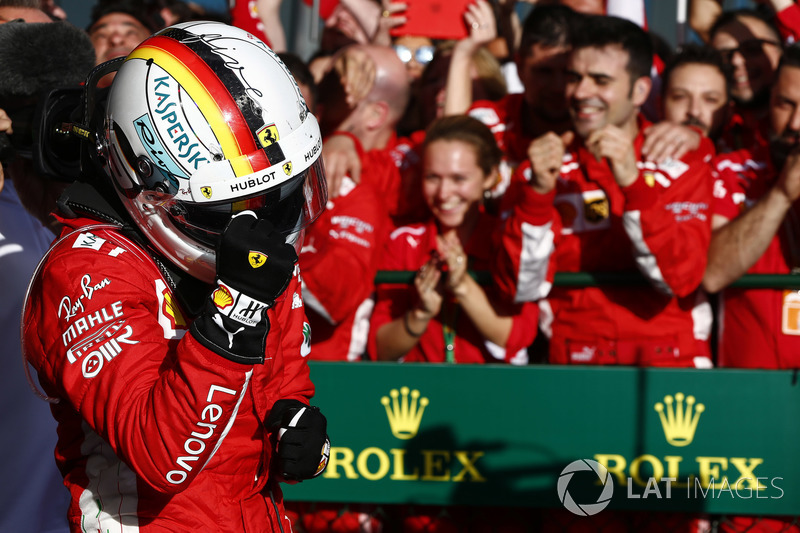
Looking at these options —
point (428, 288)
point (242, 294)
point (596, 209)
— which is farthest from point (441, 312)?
point (242, 294)

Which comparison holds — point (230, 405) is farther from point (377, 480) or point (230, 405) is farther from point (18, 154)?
point (377, 480)

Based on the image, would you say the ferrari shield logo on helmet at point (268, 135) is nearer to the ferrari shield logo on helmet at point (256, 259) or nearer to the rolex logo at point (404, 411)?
the ferrari shield logo on helmet at point (256, 259)

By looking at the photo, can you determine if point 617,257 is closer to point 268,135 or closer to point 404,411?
point 404,411

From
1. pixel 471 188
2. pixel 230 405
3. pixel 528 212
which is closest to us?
pixel 230 405

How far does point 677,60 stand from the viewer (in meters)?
4.43

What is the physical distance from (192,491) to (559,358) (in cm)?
219

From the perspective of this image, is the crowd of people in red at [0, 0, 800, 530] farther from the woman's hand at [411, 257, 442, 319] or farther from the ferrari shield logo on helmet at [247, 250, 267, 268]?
the ferrari shield logo on helmet at [247, 250, 267, 268]

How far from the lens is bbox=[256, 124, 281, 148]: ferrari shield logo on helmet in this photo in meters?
1.83

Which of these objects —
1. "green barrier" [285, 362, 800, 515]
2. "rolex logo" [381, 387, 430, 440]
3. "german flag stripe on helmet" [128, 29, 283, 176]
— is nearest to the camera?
"german flag stripe on helmet" [128, 29, 283, 176]

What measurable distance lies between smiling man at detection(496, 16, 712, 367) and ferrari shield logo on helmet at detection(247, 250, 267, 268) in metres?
2.05

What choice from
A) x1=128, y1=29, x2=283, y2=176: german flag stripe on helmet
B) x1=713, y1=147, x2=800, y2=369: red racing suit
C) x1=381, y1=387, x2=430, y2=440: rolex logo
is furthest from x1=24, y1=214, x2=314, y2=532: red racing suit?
x1=713, y1=147, x2=800, y2=369: red racing suit

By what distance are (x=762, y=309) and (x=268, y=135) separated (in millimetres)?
2658

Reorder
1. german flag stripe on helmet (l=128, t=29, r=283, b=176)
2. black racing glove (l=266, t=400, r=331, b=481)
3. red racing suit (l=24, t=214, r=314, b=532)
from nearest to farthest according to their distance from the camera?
red racing suit (l=24, t=214, r=314, b=532), german flag stripe on helmet (l=128, t=29, r=283, b=176), black racing glove (l=266, t=400, r=331, b=481)

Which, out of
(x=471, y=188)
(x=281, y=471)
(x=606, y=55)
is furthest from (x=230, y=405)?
(x=606, y=55)
